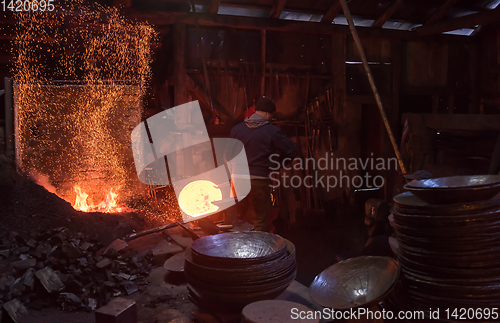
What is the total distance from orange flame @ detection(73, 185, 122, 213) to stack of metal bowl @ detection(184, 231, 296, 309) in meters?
4.04

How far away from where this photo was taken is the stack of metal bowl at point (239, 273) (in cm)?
253

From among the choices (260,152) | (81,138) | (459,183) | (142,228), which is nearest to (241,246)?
(459,183)

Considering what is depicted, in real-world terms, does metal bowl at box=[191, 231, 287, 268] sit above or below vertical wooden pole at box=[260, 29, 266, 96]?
below

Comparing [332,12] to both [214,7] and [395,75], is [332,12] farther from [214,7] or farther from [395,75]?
[214,7]

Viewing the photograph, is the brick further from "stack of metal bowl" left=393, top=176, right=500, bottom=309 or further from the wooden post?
the wooden post

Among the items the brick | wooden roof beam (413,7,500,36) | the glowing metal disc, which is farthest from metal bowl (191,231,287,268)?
wooden roof beam (413,7,500,36)

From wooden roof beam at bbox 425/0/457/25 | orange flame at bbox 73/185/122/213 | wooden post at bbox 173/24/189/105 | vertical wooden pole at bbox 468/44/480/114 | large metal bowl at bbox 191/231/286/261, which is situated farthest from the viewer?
vertical wooden pole at bbox 468/44/480/114

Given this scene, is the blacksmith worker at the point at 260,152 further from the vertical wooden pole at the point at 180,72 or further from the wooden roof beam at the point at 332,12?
the wooden roof beam at the point at 332,12

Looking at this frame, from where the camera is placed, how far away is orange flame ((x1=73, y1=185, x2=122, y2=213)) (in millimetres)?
6301

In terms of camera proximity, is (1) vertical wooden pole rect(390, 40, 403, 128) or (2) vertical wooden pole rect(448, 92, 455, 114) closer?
(1) vertical wooden pole rect(390, 40, 403, 128)

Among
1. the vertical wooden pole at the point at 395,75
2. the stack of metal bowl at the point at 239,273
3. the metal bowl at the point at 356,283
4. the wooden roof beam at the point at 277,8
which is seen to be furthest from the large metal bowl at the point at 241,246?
the vertical wooden pole at the point at 395,75

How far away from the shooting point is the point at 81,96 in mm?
6453

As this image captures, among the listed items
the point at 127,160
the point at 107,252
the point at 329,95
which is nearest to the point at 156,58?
the point at 127,160

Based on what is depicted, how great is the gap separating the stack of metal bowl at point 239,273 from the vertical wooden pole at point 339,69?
5759 millimetres
